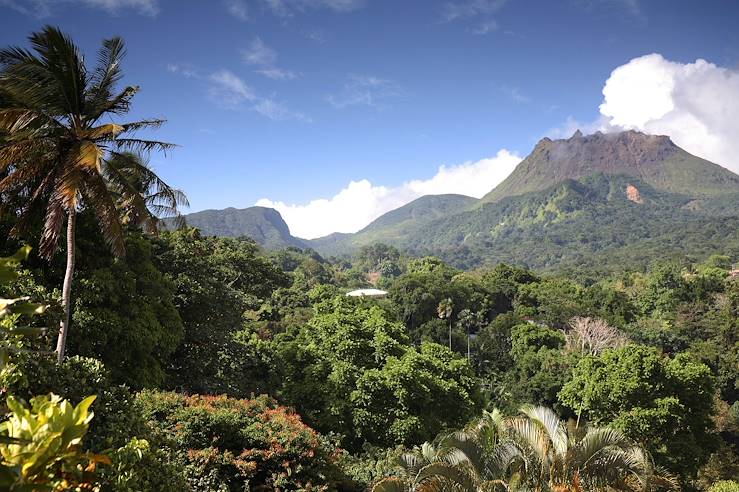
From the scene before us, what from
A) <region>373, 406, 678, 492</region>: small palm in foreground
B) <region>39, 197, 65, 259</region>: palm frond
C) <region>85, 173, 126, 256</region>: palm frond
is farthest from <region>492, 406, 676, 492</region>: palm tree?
<region>39, 197, 65, 259</region>: palm frond

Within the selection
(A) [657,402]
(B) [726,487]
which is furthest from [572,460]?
(A) [657,402]

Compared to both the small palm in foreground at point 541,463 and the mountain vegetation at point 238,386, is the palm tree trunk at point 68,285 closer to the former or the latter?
the mountain vegetation at point 238,386

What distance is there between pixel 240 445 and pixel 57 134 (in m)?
6.32

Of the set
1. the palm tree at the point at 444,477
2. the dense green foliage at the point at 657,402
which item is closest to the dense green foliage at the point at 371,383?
the dense green foliage at the point at 657,402

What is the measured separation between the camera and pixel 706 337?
3781cm

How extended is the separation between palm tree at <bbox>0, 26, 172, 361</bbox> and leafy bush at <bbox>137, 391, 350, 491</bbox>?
2147 millimetres

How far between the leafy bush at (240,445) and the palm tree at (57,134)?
2147 millimetres

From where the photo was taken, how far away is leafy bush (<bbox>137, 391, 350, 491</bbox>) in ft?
24.7

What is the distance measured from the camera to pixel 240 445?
8.38 metres

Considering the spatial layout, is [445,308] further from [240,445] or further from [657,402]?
[240,445]

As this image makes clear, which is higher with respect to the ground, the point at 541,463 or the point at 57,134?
the point at 57,134

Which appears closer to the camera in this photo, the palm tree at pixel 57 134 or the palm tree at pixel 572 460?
the palm tree at pixel 572 460

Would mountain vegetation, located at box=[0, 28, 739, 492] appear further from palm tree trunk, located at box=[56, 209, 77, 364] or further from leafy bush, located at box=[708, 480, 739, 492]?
leafy bush, located at box=[708, 480, 739, 492]

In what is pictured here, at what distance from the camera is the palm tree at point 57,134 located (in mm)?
7473
